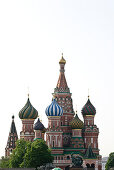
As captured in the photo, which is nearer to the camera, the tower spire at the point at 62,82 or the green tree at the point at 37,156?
the green tree at the point at 37,156

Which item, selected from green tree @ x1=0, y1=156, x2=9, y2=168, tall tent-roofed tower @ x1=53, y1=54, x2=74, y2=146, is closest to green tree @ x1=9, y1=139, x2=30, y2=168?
green tree @ x1=0, y1=156, x2=9, y2=168

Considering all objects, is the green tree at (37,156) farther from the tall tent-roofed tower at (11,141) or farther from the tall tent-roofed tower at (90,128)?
the tall tent-roofed tower at (11,141)

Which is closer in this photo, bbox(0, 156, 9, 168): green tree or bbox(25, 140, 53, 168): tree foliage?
bbox(25, 140, 53, 168): tree foliage

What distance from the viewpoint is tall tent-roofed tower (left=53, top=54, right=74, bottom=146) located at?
230 ft

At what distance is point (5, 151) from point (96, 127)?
20.4m

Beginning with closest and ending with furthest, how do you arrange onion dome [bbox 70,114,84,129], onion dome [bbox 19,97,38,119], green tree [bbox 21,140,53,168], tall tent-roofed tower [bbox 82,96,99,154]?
green tree [bbox 21,140,53,168], onion dome [bbox 70,114,84,129], tall tent-roofed tower [bbox 82,96,99,154], onion dome [bbox 19,97,38,119]

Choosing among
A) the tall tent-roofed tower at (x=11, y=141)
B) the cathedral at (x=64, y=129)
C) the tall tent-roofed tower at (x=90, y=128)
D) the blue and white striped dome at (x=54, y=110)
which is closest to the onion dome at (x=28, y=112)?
the cathedral at (x=64, y=129)

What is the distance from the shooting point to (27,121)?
71.7 m

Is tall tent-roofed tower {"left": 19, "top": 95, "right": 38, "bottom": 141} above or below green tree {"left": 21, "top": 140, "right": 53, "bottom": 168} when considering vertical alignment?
above

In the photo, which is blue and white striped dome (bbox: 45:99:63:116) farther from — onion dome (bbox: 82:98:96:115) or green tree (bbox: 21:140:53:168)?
green tree (bbox: 21:140:53:168)

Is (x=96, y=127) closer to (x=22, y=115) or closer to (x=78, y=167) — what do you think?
(x=22, y=115)

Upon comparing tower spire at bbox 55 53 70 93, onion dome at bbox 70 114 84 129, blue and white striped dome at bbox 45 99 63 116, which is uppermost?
tower spire at bbox 55 53 70 93

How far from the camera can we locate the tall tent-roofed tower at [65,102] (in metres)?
70.2

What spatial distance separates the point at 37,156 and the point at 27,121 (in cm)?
1363
